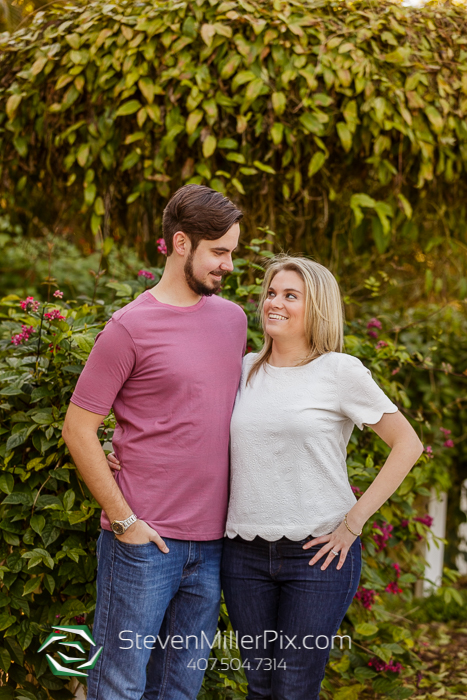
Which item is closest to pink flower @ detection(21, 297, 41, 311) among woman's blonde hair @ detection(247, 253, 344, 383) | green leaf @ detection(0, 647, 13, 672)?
woman's blonde hair @ detection(247, 253, 344, 383)

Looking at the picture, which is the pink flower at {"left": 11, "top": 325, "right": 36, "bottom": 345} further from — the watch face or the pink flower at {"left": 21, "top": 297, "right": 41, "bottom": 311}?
the watch face

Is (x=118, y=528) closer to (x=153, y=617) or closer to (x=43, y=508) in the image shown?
(x=153, y=617)

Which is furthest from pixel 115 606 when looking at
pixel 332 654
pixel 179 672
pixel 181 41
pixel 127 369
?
pixel 181 41

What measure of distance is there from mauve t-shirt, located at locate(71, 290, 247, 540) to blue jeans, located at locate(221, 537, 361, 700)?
0.14 metres

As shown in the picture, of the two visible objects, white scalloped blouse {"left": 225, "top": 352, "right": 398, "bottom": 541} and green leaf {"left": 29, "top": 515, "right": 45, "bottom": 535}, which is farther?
green leaf {"left": 29, "top": 515, "right": 45, "bottom": 535}

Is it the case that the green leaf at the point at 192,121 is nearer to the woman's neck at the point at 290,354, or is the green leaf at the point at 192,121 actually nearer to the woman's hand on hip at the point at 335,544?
the woman's neck at the point at 290,354

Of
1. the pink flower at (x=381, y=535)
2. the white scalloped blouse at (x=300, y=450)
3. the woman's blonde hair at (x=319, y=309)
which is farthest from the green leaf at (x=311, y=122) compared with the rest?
the pink flower at (x=381, y=535)

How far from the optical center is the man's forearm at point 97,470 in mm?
1779

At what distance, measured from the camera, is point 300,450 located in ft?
6.06

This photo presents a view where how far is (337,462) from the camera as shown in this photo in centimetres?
189

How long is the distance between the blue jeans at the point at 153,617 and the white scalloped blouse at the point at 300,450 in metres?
0.18

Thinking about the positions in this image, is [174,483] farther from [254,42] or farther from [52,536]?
[254,42]

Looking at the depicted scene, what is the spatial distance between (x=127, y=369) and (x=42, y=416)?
0.53 meters

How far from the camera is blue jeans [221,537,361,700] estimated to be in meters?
1.82
